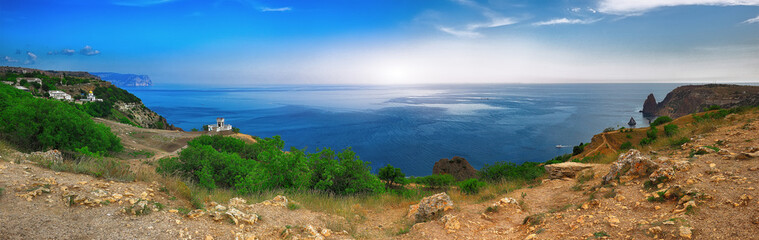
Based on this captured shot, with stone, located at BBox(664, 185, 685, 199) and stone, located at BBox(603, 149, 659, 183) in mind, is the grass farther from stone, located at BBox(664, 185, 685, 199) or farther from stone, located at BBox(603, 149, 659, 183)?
stone, located at BBox(603, 149, 659, 183)

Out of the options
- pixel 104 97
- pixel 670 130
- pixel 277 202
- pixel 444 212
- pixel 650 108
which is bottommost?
pixel 650 108

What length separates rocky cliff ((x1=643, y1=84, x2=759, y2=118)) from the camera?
5294 cm

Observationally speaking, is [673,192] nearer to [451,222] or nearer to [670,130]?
[451,222]

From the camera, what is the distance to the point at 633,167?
785cm

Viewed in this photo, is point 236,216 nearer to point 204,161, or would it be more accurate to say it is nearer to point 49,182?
point 49,182

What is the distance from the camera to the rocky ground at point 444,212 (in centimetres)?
450

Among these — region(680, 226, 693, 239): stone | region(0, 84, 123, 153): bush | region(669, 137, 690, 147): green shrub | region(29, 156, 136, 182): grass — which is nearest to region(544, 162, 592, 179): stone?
region(669, 137, 690, 147): green shrub

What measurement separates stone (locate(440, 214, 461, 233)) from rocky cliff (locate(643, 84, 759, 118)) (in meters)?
66.0

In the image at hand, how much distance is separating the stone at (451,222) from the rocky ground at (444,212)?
0.03 meters

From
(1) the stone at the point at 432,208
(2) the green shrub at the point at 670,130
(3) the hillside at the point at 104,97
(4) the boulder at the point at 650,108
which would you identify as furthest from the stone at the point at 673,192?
(4) the boulder at the point at 650,108

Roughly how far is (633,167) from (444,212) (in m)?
5.30

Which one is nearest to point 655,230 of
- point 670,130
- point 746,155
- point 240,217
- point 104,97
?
point 746,155

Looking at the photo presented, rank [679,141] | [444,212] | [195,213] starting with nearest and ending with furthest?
[195,213]
[444,212]
[679,141]

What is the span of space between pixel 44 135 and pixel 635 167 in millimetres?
25671
